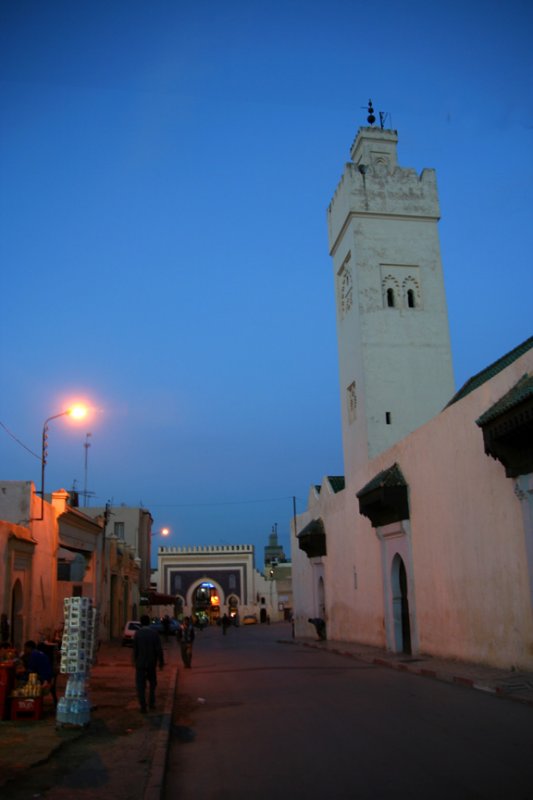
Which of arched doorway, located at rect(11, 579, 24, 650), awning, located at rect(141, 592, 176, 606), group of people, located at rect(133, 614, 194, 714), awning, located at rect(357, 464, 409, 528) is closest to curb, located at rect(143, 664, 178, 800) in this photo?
group of people, located at rect(133, 614, 194, 714)

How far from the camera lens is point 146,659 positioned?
10.5m

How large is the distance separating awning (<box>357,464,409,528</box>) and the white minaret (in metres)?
8.40

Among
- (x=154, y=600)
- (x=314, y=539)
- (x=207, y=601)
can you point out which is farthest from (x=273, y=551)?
(x=314, y=539)

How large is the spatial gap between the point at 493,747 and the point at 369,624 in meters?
15.6

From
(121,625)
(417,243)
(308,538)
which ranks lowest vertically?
(121,625)

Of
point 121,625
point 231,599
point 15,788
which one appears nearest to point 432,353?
point 121,625

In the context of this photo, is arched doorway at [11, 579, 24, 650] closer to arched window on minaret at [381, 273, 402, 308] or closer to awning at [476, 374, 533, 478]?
awning at [476, 374, 533, 478]

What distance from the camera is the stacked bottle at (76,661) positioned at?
877 cm

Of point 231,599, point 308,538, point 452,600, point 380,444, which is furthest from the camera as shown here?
point 231,599

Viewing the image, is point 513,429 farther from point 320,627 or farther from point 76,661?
point 320,627

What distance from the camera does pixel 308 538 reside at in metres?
30.4

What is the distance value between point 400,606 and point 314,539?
34.7ft

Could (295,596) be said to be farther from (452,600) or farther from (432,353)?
(452,600)

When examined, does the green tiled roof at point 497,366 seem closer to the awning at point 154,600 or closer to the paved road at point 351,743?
the paved road at point 351,743
